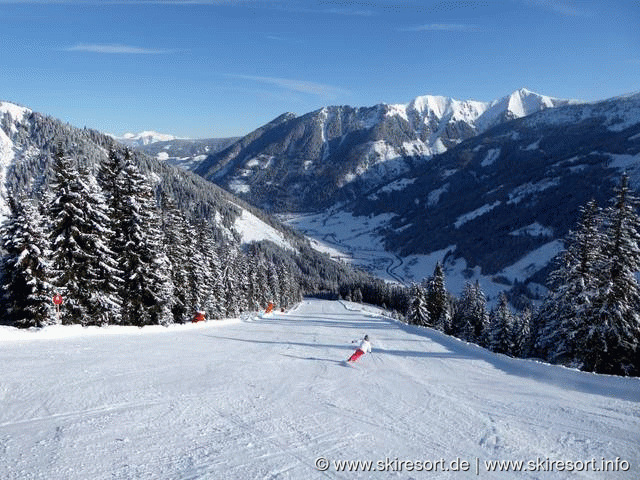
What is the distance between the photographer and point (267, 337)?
20.3 m

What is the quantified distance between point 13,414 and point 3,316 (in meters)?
32.4

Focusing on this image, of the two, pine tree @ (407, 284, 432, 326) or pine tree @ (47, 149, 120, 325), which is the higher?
pine tree @ (47, 149, 120, 325)

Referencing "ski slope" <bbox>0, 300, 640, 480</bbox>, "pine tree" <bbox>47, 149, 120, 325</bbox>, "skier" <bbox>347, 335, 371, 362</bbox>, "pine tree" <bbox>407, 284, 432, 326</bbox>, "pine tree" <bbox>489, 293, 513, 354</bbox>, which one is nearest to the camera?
"ski slope" <bbox>0, 300, 640, 480</bbox>

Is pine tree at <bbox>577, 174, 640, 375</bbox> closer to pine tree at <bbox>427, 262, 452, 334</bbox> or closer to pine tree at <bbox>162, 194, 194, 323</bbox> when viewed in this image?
pine tree at <bbox>162, 194, 194, 323</bbox>

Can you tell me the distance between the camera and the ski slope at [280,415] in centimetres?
608

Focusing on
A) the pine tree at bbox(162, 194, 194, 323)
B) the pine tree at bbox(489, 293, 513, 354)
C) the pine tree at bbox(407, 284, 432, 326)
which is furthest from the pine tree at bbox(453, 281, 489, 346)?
the pine tree at bbox(162, 194, 194, 323)

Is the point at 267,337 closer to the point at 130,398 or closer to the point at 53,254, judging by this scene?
the point at 130,398

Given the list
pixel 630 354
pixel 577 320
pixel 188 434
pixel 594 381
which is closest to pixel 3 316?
pixel 188 434

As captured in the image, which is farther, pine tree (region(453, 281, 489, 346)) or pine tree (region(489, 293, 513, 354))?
pine tree (region(453, 281, 489, 346))

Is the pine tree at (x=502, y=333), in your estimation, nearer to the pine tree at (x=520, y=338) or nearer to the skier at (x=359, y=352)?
the pine tree at (x=520, y=338)

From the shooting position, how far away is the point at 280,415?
26.8 ft

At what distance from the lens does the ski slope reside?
6.08m

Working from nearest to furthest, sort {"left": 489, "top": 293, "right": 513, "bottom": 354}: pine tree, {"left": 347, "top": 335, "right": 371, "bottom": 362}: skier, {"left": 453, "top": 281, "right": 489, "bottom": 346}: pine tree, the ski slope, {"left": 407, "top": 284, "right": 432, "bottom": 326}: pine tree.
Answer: the ski slope < {"left": 347, "top": 335, "right": 371, "bottom": 362}: skier < {"left": 489, "top": 293, "right": 513, "bottom": 354}: pine tree < {"left": 453, "top": 281, "right": 489, "bottom": 346}: pine tree < {"left": 407, "top": 284, "right": 432, "bottom": 326}: pine tree

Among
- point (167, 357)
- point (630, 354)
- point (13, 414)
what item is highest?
point (13, 414)
